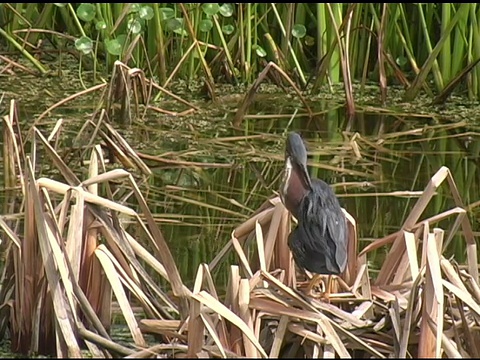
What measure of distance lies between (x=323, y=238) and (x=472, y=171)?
6.82 feet

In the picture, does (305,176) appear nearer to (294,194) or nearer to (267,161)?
(294,194)

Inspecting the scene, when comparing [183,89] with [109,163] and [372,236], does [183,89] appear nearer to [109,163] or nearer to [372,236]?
[109,163]

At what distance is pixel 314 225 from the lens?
2234 millimetres

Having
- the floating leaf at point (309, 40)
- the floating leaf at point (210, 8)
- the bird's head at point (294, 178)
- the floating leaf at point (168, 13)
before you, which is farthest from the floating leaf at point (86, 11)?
the bird's head at point (294, 178)

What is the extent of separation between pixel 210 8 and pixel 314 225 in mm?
2452

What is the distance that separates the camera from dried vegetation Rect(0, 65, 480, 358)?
2.19 m

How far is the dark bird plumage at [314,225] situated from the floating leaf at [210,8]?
7.55ft

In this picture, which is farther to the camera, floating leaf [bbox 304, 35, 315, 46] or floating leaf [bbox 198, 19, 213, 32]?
floating leaf [bbox 304, 35, 315, 46]

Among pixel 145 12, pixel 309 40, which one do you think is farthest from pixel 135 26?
pixel 309 40

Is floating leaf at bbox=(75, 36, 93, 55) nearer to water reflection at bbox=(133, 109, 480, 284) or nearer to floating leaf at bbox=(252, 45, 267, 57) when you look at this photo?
water reflection at bbox=(133, 109, 480, 284)

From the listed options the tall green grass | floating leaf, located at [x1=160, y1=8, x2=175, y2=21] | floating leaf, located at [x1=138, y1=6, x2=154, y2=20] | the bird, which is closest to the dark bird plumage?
the bird

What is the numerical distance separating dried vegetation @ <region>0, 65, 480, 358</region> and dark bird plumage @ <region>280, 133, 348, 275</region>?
8 centimetres

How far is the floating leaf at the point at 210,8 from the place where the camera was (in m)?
4.54

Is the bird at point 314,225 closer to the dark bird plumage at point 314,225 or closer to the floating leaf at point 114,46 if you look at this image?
the dark bird plumage at point 314,225
